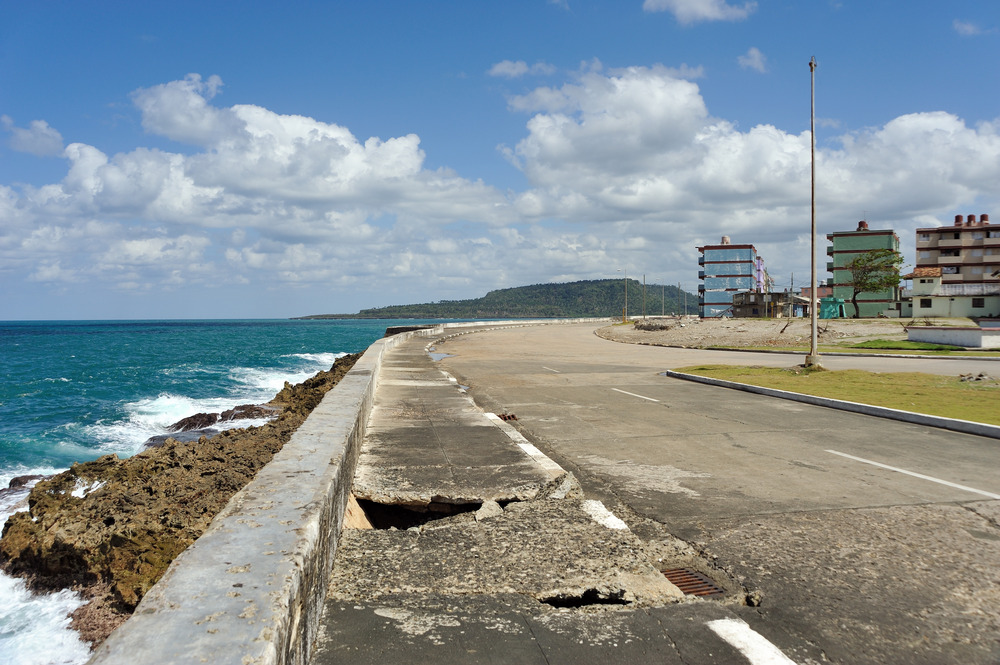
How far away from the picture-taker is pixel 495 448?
7.93 meters

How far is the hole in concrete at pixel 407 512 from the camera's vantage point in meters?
5.80

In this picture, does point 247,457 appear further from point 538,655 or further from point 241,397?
point 241,397

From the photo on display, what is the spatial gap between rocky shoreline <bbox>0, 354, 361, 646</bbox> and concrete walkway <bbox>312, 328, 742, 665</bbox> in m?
2.58

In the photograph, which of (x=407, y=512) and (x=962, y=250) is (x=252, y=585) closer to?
(x=407, y=512)

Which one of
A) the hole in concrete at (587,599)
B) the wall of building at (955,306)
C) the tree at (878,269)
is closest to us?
the hole in concrete at (587,599)

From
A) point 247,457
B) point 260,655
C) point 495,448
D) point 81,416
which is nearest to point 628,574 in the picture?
point 260,655

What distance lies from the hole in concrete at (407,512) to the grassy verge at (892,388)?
370 inches

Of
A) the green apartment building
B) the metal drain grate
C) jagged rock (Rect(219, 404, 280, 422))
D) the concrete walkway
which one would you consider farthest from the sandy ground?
the green apartment building

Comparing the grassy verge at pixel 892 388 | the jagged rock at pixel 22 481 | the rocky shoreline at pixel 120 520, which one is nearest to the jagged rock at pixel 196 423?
the jagged rock at pixel 22 481

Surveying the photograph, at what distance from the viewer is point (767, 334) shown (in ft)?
153

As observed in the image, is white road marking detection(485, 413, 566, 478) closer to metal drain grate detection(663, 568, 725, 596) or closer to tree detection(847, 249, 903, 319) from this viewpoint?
metal drain grate detection(663, 568, 725, 596)

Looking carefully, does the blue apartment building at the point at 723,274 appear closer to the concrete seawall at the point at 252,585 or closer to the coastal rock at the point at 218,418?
the coastal rock at the point at 218,418

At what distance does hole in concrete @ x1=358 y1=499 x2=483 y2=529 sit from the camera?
5.80 metres

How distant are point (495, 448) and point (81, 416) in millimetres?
24608
